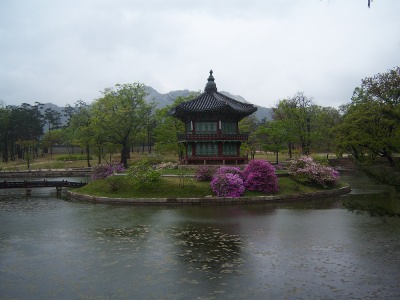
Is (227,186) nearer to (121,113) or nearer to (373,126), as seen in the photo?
(373,126)

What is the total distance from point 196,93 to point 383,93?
117 feet

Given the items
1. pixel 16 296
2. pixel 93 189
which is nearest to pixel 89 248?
pixel 16 296

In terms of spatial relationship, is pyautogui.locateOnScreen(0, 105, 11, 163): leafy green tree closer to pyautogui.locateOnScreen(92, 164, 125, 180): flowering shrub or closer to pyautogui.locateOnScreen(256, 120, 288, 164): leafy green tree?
pyautogui.locateOnScreen(92, 164, 125, 180): flowering shrub

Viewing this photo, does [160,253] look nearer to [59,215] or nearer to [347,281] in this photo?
[347,281]

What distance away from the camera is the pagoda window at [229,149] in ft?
167

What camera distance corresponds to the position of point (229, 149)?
51.4 m

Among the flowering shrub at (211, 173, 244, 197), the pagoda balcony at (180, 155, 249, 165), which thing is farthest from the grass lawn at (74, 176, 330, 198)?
the pagoda balcony at (180, 155, 249, 165)

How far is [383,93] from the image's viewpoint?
195 ft

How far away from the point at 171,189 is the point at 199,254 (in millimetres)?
20440

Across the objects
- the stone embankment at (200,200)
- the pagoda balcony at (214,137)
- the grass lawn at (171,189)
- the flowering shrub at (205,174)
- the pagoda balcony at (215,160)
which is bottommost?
the stone embankment at (200,200)

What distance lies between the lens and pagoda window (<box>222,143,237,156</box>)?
51031 mm

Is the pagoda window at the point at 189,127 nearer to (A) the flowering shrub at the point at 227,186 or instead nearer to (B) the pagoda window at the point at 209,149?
(B) the pagoda window at the point at 209,149

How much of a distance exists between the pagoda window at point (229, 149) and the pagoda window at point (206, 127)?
2669 mm

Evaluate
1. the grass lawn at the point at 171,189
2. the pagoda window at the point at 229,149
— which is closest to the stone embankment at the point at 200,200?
the grass lawn at the point at 171,189
